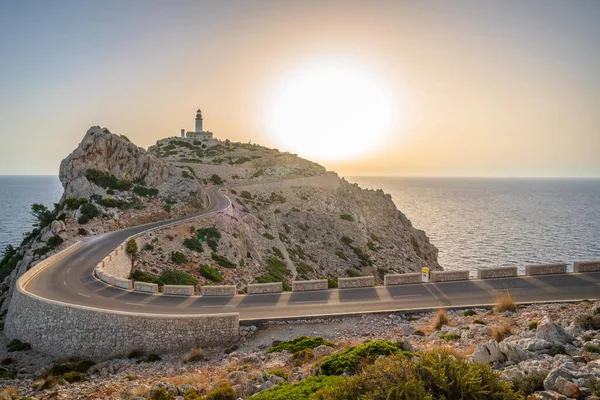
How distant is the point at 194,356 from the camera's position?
52.5 ft

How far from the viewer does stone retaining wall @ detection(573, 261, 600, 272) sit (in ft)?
77.9

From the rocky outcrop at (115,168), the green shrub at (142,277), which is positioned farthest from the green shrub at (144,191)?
the green shrub at (142,277)

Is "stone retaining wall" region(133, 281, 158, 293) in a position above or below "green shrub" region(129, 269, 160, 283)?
above

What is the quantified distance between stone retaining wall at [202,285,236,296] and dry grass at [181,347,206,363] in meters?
6.14

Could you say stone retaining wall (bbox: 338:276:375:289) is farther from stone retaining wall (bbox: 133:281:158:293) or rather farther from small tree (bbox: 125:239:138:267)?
small tree (bbox: 125:239:138:267)

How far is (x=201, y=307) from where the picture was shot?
20.0m

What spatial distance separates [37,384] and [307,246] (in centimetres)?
3958

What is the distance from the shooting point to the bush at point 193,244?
3434cm

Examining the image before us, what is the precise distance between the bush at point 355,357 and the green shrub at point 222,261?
22834 mm

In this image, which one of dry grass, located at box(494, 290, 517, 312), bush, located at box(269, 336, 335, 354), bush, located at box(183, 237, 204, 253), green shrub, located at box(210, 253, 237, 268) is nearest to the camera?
bush, located at box(269, 336, 335, 354)

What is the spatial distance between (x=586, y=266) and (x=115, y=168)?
46.7m

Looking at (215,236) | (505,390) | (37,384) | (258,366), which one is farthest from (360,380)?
(215,236)

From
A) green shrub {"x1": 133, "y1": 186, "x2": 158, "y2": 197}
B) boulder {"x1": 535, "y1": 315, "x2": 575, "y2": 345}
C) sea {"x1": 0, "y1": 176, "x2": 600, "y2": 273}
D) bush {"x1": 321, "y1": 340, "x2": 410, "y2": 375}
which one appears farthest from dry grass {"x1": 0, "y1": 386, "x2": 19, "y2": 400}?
sea {"x1": 0, "y1": 176, "x2": 600, "y2": 273}

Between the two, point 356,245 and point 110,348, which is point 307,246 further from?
point 110,348
